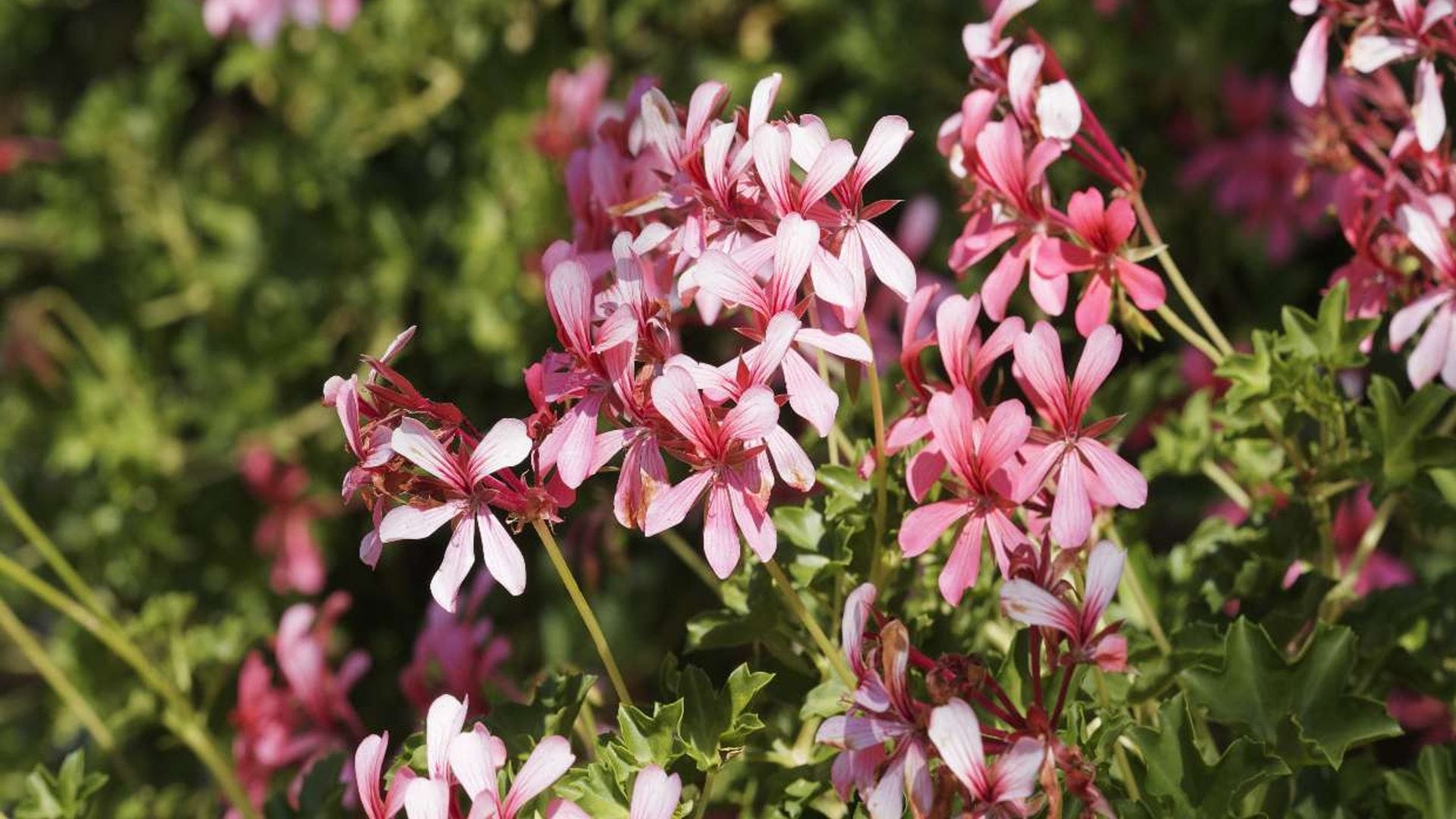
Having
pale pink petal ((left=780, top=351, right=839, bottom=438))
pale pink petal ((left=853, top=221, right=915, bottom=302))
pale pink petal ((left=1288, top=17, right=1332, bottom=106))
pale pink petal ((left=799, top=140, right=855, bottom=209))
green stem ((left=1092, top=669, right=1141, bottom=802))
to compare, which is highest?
pale pink petal ((left=799, top=140, right=855, bottom=209))

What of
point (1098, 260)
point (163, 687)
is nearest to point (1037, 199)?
point (1098, 260)

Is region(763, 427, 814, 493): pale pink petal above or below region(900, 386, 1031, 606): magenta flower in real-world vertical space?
above

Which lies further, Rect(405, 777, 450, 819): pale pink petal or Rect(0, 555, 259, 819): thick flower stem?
Rect(0, 555, 259, 819): thick flower stem

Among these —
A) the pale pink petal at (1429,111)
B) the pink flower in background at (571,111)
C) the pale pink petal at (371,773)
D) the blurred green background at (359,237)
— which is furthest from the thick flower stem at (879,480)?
the pink flower in background at (571,111)

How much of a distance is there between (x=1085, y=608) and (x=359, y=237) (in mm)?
2014

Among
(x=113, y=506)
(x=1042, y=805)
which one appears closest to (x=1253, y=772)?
(x=1042, y=805)

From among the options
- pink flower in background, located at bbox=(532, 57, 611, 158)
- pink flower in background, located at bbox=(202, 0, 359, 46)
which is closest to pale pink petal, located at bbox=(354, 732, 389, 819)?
pink flower in background, located at bbox=(532, 57, 611, 158)

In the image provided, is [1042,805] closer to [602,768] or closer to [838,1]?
[602,768]

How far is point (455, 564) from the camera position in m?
0.90

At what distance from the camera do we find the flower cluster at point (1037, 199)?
104 centimetres

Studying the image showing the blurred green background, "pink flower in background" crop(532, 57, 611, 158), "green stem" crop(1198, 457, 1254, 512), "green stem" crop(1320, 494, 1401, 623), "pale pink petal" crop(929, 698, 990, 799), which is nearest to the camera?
"pale pink petal" crop(929, 698, 990, 799)

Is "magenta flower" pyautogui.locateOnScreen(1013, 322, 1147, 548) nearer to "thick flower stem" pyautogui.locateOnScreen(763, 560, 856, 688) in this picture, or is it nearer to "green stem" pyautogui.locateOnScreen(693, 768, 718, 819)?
"thick flower stem" pyautogui.locateOnScreen(763, 560, 856, 688)

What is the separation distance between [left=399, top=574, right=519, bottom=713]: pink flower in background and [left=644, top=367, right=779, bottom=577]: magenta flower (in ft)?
1.18

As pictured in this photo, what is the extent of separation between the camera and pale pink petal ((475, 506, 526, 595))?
0.90m
